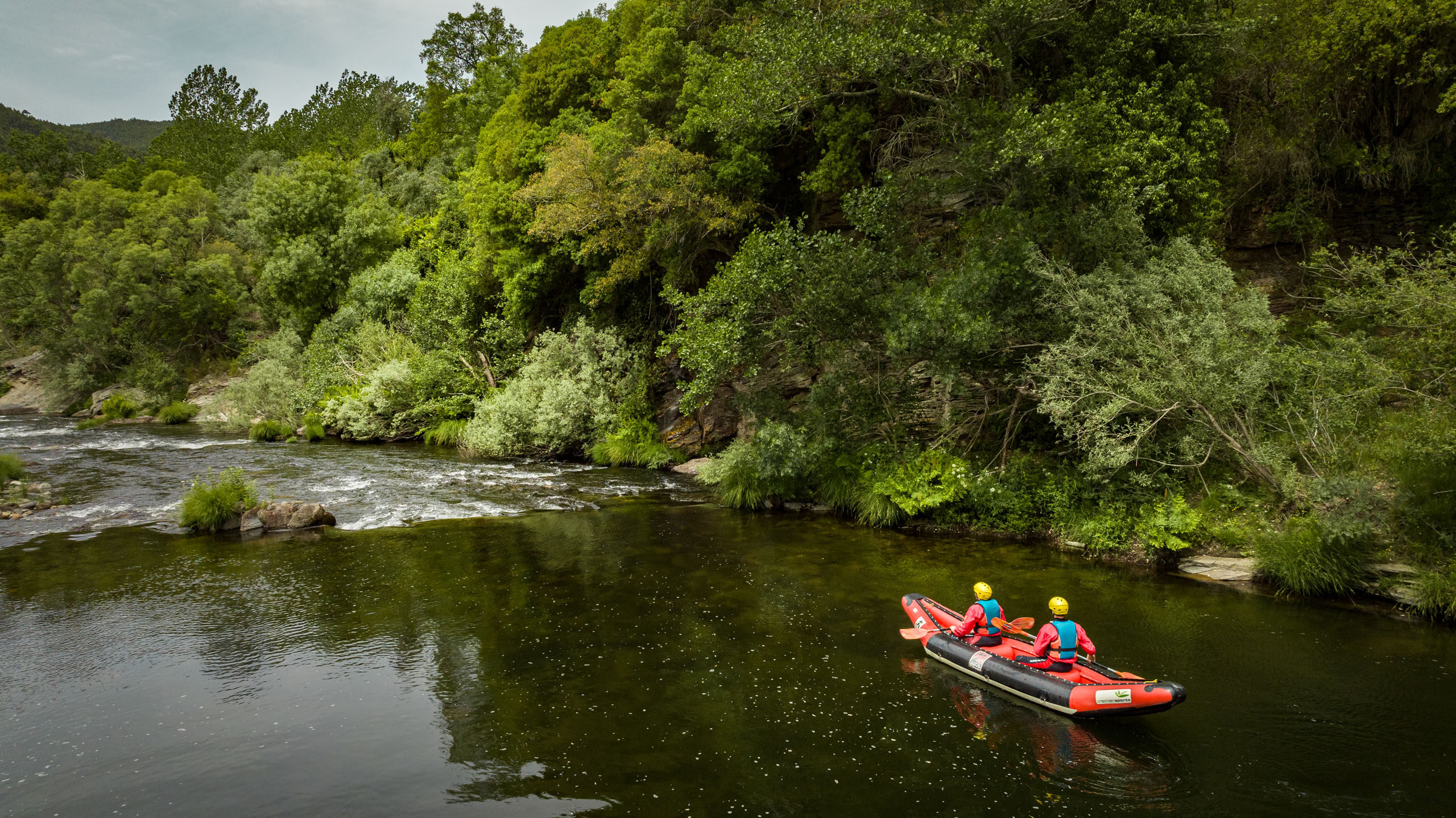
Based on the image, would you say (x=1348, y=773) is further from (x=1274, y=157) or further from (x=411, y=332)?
(x=411, y=332)

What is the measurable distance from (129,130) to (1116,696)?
8007 inches

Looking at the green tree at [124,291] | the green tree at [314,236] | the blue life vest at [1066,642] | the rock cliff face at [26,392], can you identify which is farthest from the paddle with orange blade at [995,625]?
the rock cliff face at [26,392]

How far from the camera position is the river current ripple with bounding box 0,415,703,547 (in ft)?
55.8

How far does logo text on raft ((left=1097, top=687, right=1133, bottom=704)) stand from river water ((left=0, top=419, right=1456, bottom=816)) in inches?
16.0

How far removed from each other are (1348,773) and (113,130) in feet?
675

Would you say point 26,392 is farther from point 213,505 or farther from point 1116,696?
point 1116,696

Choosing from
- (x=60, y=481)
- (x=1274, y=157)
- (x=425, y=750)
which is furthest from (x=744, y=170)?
(x=60, y=481)

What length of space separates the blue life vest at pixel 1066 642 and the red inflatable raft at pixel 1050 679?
0.13 m

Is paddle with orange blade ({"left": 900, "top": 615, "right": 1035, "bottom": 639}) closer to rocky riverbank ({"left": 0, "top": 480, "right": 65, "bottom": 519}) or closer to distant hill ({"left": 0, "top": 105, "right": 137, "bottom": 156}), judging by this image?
rocky riverbank ({"left": 0, "top": 480, "right": 65, "bottom": 519})

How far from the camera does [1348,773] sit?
673 centimetres

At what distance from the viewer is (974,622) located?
9141 mm

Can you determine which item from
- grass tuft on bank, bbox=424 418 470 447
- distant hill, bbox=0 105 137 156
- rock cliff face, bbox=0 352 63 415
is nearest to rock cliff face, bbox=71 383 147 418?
rock cliff face, bbox=0 352 63 415

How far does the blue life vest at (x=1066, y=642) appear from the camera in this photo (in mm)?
8281

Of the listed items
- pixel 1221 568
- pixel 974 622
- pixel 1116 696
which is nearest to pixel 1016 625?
pixel 974 622
